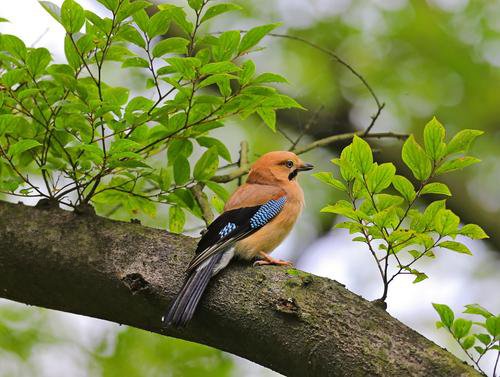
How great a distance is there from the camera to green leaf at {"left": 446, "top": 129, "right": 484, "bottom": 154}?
12.5 ft

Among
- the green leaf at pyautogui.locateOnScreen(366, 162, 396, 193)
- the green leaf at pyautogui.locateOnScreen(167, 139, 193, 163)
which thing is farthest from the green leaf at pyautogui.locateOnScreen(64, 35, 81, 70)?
the green leaf at pyautogui.locateOnScreen(366, 162, 396, 193)

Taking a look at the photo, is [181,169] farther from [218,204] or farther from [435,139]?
[435,139]

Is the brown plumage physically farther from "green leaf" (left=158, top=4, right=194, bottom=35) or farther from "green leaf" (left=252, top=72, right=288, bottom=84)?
"green leaf" (left=158, top=4, right=194, bottom=35)

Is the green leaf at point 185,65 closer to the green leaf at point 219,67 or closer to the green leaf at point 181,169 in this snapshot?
the green leaf at point 219,67

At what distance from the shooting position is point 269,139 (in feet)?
34.2

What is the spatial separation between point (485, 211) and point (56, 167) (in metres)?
5.74

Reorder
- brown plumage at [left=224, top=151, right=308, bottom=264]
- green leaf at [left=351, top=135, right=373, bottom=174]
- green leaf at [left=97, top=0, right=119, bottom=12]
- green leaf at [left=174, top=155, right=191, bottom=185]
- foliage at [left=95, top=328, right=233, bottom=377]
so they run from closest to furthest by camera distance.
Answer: green leaf at [left=351, top=135, right=373, bottom=174]
green leaf at [left=97, top=0, right=119, bottom=12]
green leaf at [left=174, top=155, right=191, bottom=185]
brown plumage at [left=224, top=151, right=308, bottom=264]
foliage at [left=95, top=328, right=233, bottom=377]

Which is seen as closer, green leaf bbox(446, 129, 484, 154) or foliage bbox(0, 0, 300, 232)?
green leaf bbox(446, 129, 484, 154)

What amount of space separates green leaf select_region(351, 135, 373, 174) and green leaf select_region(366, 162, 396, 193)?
Result: 0.12 ft

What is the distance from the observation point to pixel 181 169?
16.2 ft

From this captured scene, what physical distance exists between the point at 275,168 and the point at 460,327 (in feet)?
9.32

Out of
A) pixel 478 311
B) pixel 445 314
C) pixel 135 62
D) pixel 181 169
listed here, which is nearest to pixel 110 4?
pixel 135 62

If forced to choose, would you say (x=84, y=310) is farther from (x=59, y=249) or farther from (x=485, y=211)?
(x=485, y=211)

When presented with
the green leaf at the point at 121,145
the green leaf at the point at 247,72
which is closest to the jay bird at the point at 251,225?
the green leaf at the point at 121,145
